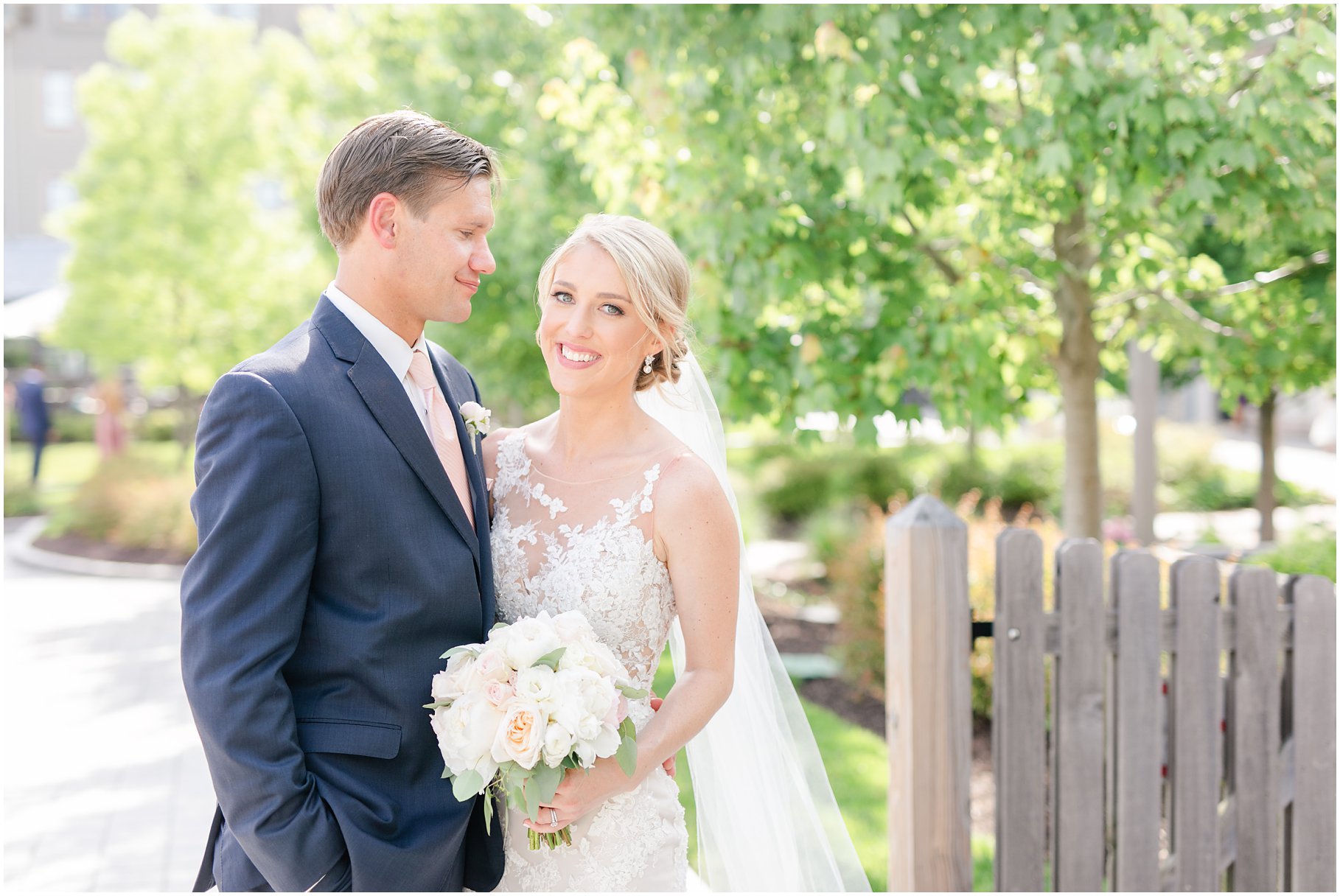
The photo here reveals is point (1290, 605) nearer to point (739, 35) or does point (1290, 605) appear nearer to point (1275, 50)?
point (1275, 50)

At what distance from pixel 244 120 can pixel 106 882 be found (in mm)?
14246

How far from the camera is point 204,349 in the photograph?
52.3 ft

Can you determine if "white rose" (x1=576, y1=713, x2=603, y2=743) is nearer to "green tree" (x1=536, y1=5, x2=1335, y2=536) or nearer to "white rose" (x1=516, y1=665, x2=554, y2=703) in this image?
"white rose" (x1=516, y1=665, x2=554, y2=703)

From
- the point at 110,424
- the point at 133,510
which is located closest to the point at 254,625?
the point at 133,510

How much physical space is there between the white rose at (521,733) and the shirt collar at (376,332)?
2.75 feet

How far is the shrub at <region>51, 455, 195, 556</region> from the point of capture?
13.7 m

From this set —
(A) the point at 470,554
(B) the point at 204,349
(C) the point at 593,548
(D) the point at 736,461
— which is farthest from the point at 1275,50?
(B) the point at 204,349

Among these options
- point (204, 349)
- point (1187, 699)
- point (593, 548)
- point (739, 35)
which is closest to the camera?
point (593, 548)

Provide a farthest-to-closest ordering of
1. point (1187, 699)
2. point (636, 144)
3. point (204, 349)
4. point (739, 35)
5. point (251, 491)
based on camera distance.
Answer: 1. point (204, 349)
2. point (636, 144)
3. point (739, 35)
4. point (1187, 699)
5. point (251, 491)

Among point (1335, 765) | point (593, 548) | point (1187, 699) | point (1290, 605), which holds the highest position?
point (593, 548)

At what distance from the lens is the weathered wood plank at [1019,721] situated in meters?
3.57

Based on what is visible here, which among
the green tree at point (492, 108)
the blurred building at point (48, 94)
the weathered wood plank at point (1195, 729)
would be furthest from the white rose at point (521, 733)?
the blurred building at point (48, 94)

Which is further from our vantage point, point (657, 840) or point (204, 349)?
point (204, 349)

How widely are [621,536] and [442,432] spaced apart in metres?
0.52
